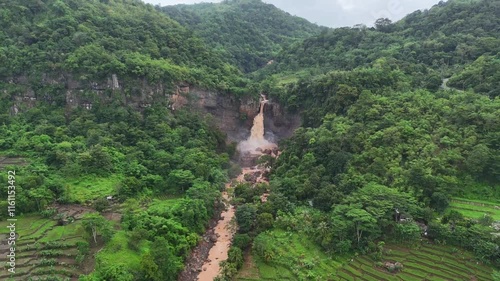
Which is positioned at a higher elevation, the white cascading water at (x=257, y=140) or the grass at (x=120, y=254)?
the white cascading water at (x=257, y=140)

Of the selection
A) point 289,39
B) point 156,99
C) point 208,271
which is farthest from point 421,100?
point 289,39

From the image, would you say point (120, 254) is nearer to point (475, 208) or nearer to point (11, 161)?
point (11, 161)

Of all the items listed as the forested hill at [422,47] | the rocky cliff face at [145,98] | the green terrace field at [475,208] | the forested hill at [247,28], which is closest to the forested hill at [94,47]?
the rocky cliff face at [145,98]

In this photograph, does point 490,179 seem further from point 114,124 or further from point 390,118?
point 114,124

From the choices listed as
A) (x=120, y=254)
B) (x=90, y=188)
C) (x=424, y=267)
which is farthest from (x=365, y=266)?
(x=90, y=188)

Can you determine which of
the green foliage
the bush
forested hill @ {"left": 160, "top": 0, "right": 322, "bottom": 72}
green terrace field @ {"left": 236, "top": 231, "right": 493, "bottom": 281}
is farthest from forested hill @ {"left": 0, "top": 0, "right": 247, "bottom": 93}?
green terrace field @ {"left": 236, "top": 231, "right": 493, "bottom": 281}

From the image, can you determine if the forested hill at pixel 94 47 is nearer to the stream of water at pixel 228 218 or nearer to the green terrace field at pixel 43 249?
the stream of water at pixel 228 218
